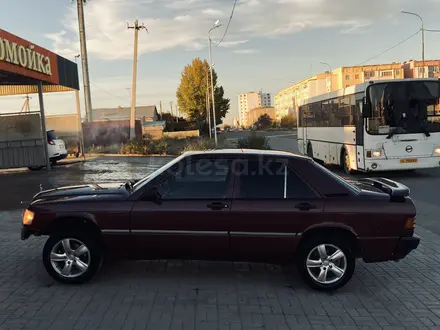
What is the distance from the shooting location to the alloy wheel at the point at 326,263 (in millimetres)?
4414

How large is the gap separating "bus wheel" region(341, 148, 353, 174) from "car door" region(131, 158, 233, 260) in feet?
33.4

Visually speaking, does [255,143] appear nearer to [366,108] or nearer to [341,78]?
[366,108]

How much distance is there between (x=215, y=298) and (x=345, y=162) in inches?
436

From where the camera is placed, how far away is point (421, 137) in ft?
Answer: 41.0

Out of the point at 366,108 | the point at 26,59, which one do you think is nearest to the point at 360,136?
the point at 366,108

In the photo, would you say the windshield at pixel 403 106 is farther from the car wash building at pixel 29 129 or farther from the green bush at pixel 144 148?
the green bush at pixel 144 148

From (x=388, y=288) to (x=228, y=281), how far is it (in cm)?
177

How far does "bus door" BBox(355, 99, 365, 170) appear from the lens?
12656 millimetres

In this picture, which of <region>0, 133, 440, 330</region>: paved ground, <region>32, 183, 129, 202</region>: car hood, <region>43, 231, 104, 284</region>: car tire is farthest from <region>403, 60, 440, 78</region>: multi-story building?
<region>43, 231, 104, 284</region>: car tire

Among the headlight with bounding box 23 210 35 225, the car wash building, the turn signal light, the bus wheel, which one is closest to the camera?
the turn signal light

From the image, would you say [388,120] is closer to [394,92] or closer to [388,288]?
[394,92]

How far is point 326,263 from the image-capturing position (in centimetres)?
442

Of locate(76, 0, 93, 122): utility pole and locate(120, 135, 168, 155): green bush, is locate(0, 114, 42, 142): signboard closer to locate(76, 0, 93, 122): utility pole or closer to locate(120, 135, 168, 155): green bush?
locate(120, 135, 168, 155): green bush

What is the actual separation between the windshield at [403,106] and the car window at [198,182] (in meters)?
9.00
